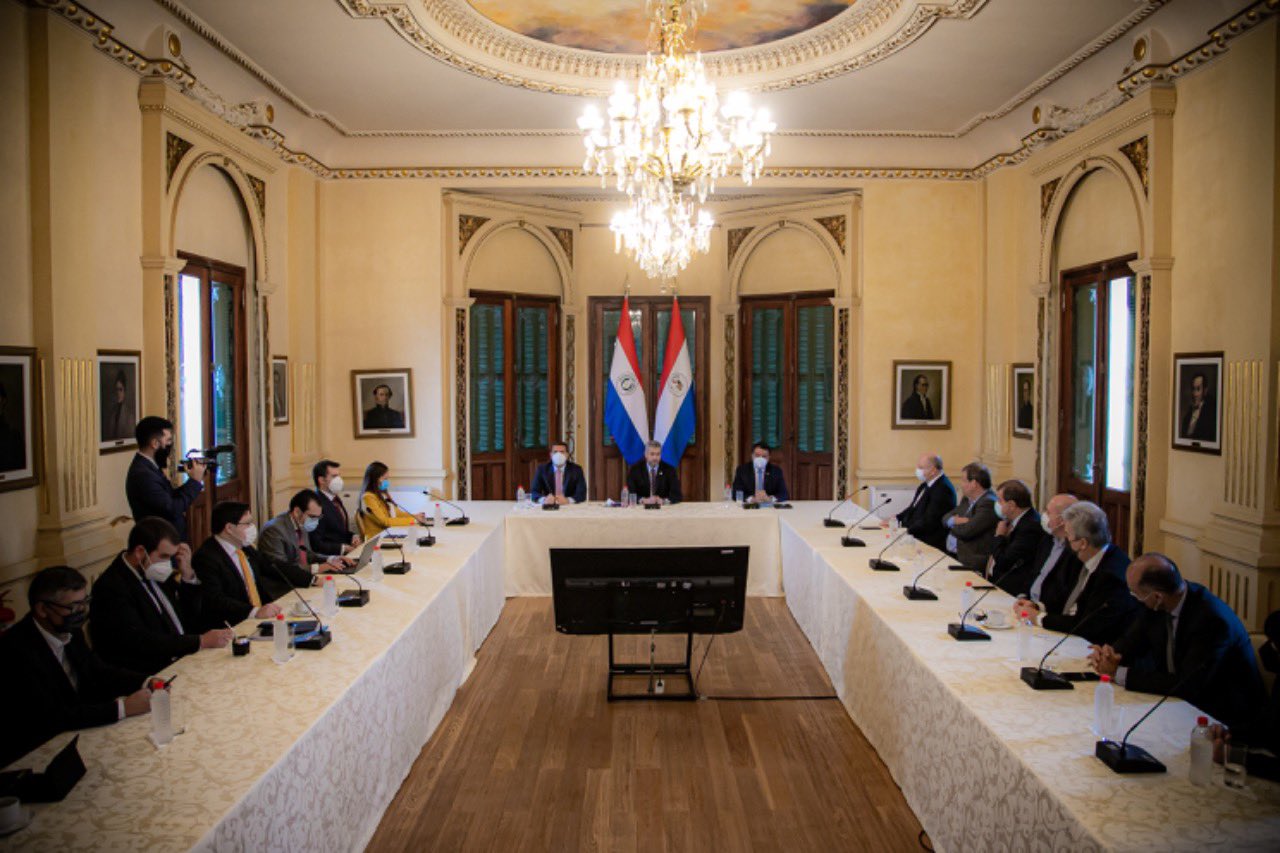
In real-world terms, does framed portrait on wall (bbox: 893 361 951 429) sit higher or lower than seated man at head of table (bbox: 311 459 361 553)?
higher

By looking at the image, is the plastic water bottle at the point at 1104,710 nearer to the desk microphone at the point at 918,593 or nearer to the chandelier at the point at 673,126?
the desk microphone at the point at 918,593

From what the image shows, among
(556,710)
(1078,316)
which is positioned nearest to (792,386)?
(1078,316)

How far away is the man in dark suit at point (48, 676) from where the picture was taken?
120 inches

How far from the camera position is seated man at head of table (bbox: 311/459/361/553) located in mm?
6422

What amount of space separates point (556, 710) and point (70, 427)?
10.4 ft

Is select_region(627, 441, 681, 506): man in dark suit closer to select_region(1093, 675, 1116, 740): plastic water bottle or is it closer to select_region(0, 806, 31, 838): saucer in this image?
select_region(1093, 675, 1116, 740): plastic water bottle

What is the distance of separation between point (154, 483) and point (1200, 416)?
6424 mm

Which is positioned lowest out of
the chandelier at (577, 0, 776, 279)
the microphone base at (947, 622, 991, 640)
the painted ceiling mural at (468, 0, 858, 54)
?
the microphone base at (947, 622, 991, 640)

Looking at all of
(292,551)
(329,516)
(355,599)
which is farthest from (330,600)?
(329,516)

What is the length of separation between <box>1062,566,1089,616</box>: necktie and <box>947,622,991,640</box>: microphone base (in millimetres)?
695

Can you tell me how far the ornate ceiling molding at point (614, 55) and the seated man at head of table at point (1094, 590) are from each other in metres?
3.63

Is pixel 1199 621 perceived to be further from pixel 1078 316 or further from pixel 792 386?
pixel 792 386

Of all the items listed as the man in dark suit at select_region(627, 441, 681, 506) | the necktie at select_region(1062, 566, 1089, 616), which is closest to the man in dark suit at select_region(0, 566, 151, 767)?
the necktie at select_region(1062, 566, 1089, 616)

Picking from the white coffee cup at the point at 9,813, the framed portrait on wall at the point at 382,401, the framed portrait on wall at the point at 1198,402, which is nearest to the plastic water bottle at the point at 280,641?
the white coffee cup at the point at 9,813
